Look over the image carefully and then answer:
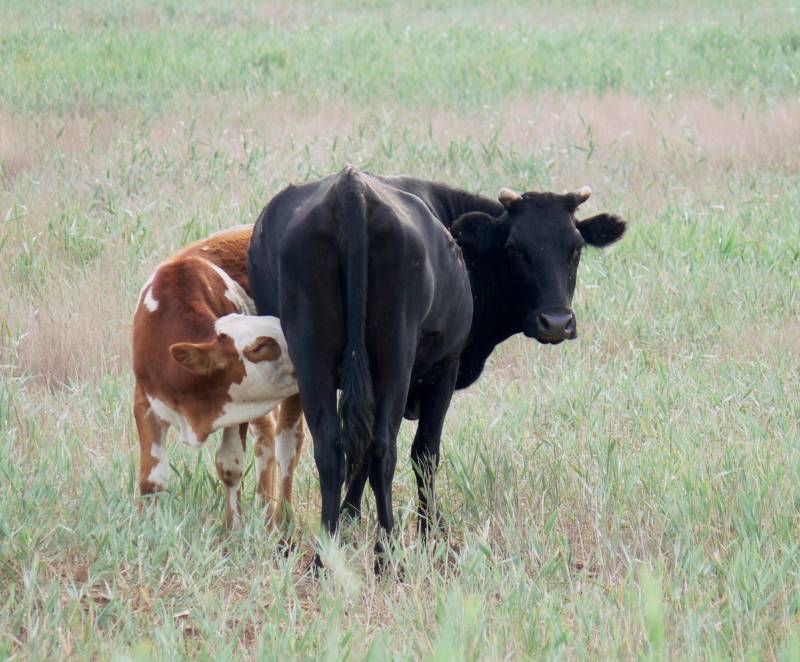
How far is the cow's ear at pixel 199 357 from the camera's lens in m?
4.41

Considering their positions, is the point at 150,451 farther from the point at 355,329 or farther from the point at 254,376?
the point at 355,329

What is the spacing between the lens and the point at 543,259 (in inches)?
211

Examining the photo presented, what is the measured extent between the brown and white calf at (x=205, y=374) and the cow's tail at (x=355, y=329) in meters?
0.42

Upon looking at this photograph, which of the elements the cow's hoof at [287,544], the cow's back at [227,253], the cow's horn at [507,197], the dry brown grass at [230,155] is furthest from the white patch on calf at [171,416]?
the dry brown grass at [230,155]

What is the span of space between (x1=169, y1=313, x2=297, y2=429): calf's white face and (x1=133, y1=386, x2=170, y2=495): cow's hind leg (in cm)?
26

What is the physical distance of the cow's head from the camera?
4.50 meters

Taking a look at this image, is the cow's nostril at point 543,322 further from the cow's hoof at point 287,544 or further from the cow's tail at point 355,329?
the cow's hoof at point 287,544

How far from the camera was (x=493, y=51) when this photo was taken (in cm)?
1599

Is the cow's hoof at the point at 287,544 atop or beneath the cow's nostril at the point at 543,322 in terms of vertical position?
beneath

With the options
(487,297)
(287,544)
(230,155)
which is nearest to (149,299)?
(287,544)

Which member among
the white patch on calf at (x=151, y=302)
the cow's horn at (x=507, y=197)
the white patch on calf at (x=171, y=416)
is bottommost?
the white patch on calf at (x=171, y=416)

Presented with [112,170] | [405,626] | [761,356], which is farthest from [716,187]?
[405,626]

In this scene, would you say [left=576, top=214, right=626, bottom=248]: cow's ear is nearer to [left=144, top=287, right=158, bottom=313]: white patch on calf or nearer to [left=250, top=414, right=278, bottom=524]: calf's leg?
[left=250, top=414, right=278, bottom=524]: calf's leg

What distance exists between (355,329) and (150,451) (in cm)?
100
